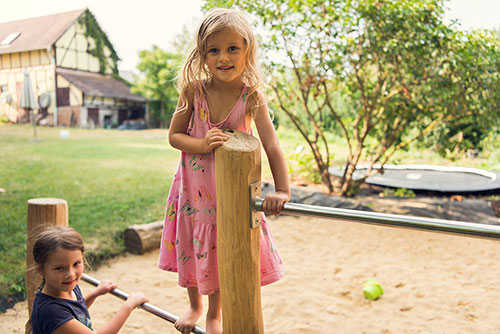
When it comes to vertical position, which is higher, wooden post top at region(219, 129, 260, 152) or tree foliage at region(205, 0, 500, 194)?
tree foliage at region(205, 0, 500, 194)

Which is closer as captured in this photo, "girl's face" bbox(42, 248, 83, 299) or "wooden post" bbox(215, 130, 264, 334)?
"wooden post" bbox(215, 130, 264, 334)

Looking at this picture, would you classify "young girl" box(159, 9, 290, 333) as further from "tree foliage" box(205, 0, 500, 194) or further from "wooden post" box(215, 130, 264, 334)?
"tree foliage" box(205, 0, 500, 194)

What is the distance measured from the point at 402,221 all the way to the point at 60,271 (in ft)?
3.55

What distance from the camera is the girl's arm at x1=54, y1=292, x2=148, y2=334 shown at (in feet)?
4.48

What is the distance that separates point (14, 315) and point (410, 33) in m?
4.35

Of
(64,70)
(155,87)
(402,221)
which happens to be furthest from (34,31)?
(402,221)

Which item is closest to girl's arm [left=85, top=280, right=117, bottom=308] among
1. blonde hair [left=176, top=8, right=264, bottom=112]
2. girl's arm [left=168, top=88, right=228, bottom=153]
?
girl's arm [left=168, top=88, right=228, bottom=153]

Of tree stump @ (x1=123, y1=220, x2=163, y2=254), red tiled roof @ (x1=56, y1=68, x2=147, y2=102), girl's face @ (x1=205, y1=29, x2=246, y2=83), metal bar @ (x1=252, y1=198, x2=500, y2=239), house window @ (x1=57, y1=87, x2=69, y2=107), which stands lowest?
tree stump @ (x1=123, y1=220, x2=163, y2=254)

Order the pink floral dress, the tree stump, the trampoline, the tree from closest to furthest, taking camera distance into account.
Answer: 1. the pink floral dress
2. the tree stump
3. the trampoline
4. the tree

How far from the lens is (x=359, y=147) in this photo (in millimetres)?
5301

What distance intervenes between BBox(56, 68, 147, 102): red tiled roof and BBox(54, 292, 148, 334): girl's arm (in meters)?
4.01

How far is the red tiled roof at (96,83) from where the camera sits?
5104mm

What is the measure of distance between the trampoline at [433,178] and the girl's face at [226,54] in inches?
181

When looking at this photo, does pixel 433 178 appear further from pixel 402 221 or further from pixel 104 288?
pixel 402 221
